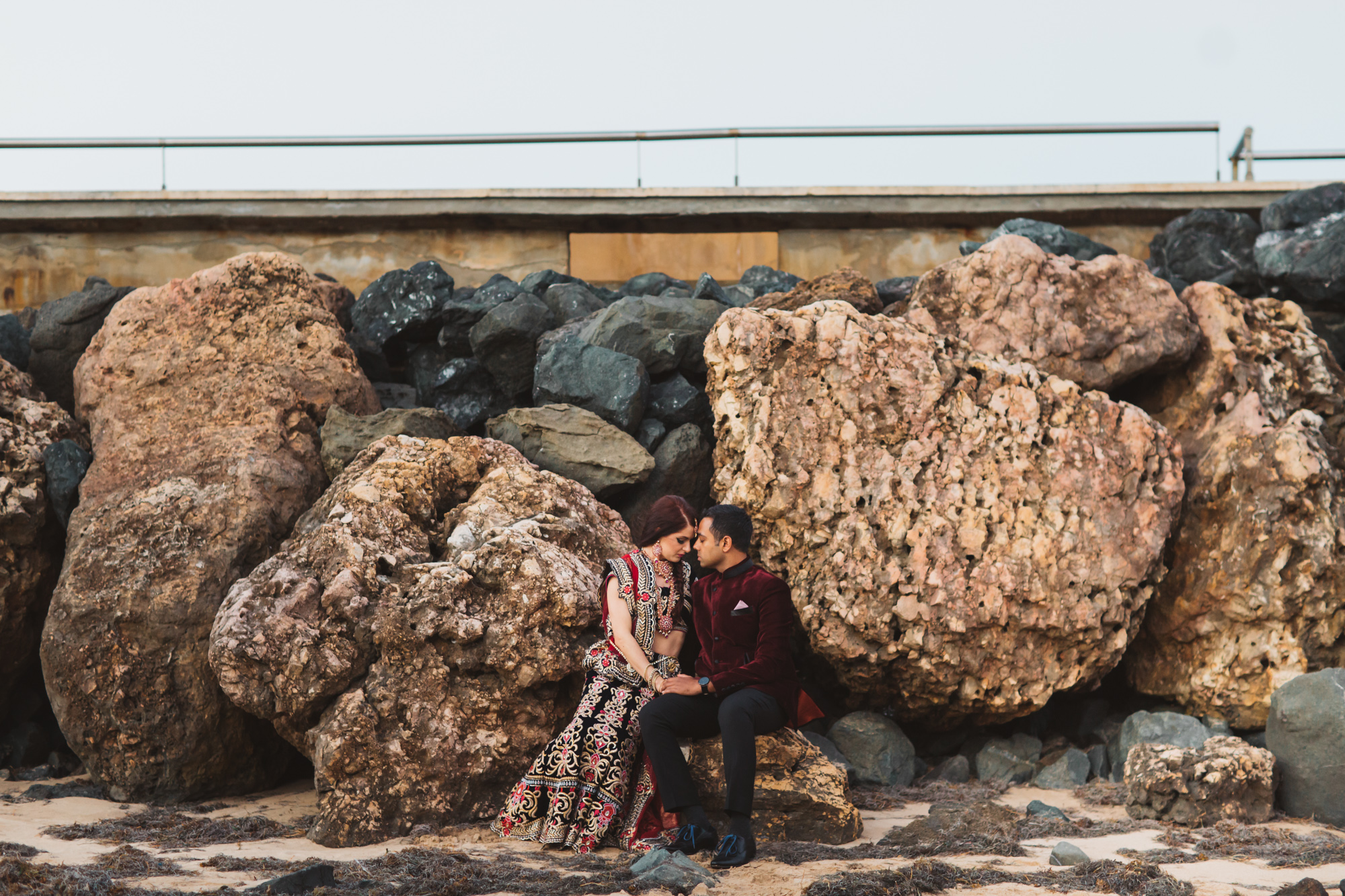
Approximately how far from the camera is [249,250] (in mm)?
9781

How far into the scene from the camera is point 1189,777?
15.3 feet

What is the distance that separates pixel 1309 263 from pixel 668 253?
4.95m

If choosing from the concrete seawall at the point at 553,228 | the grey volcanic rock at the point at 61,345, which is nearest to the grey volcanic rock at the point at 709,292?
the concrete seawall at the point at 553,228

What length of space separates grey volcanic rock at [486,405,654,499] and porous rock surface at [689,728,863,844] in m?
1.91

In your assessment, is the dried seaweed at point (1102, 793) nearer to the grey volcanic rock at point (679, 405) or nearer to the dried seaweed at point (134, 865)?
the grey volcanic rock at point (679, 405)

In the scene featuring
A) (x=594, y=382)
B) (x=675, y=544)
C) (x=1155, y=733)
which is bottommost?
(x=1155, y=733)

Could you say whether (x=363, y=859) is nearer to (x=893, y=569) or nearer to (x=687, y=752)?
(x=687, y=752)

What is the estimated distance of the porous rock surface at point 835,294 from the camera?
6.80 metres

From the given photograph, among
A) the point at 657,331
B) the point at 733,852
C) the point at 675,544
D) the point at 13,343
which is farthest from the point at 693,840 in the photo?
the point at 13,343

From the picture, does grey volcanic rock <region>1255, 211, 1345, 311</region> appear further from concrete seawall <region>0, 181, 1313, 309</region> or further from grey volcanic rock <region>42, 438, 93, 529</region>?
grey volcanic rock <region>42, 438, 93, 529</region>

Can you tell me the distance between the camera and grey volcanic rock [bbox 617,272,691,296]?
847cm

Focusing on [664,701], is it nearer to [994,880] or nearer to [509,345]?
[994,880]

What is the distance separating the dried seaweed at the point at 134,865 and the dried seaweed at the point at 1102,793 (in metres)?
3.85

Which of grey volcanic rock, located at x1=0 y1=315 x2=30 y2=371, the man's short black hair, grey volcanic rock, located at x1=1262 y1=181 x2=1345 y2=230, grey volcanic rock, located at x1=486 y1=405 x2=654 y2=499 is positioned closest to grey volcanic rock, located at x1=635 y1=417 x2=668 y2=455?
grey volcanic rock, located at x1=486 y1=405 x2=654 y2=499
